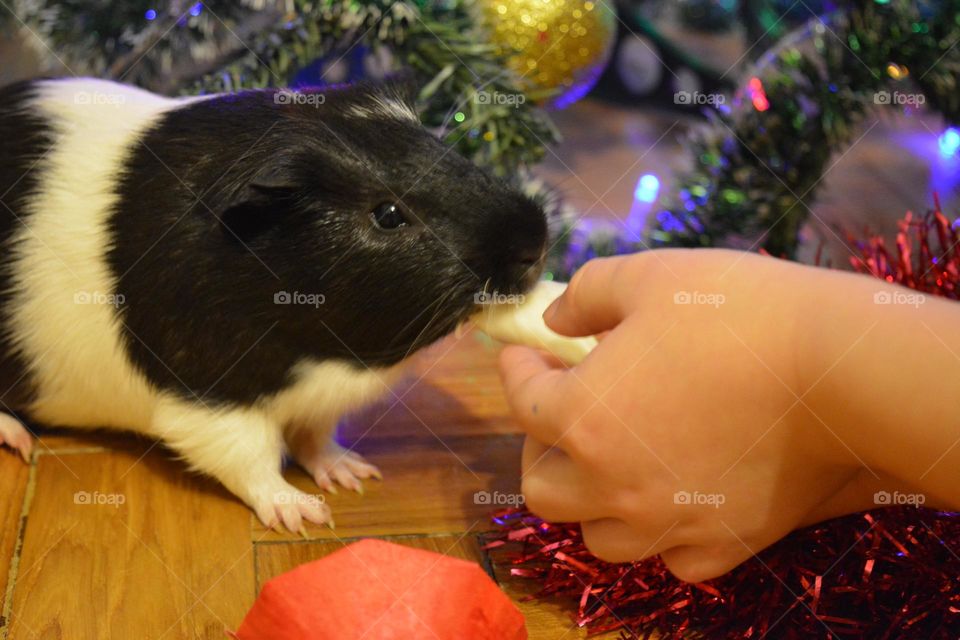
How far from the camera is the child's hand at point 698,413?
0.81 metres

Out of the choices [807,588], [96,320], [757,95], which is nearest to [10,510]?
[96,320]

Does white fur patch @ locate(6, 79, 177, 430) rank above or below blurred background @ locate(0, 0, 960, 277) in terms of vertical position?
below

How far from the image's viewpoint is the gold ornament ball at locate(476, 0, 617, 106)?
1.76m

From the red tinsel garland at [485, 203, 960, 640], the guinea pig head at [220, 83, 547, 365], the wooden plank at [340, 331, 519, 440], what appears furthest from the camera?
the wooden plank at [340, 331, 519, 440]

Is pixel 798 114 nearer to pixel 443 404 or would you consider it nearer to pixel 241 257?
pixel 443 404

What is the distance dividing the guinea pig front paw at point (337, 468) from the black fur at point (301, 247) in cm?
20

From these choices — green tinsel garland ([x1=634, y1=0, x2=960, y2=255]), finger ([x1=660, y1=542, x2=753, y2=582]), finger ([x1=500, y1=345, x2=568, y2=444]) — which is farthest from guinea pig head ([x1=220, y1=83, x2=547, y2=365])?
green tinsel garland ([x1=634, y1=0, x2=960, y2=255])

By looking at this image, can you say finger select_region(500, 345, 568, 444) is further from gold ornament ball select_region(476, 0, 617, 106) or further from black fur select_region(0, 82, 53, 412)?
gold ornament ball select_region(476, 0, 617, 106)

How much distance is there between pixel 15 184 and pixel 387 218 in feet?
1.64

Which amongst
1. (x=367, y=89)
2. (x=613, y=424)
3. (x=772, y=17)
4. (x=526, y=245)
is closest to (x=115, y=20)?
(x=367, y=89)

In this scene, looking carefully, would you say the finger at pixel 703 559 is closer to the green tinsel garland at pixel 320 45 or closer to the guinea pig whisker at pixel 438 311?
the guinea pig whisker at pixel 438 311

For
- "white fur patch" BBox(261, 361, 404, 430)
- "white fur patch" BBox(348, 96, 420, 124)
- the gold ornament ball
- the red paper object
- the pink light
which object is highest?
the pink light

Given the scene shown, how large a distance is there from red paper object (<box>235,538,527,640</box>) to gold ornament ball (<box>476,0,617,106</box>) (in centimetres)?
105

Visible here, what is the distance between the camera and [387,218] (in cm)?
116
